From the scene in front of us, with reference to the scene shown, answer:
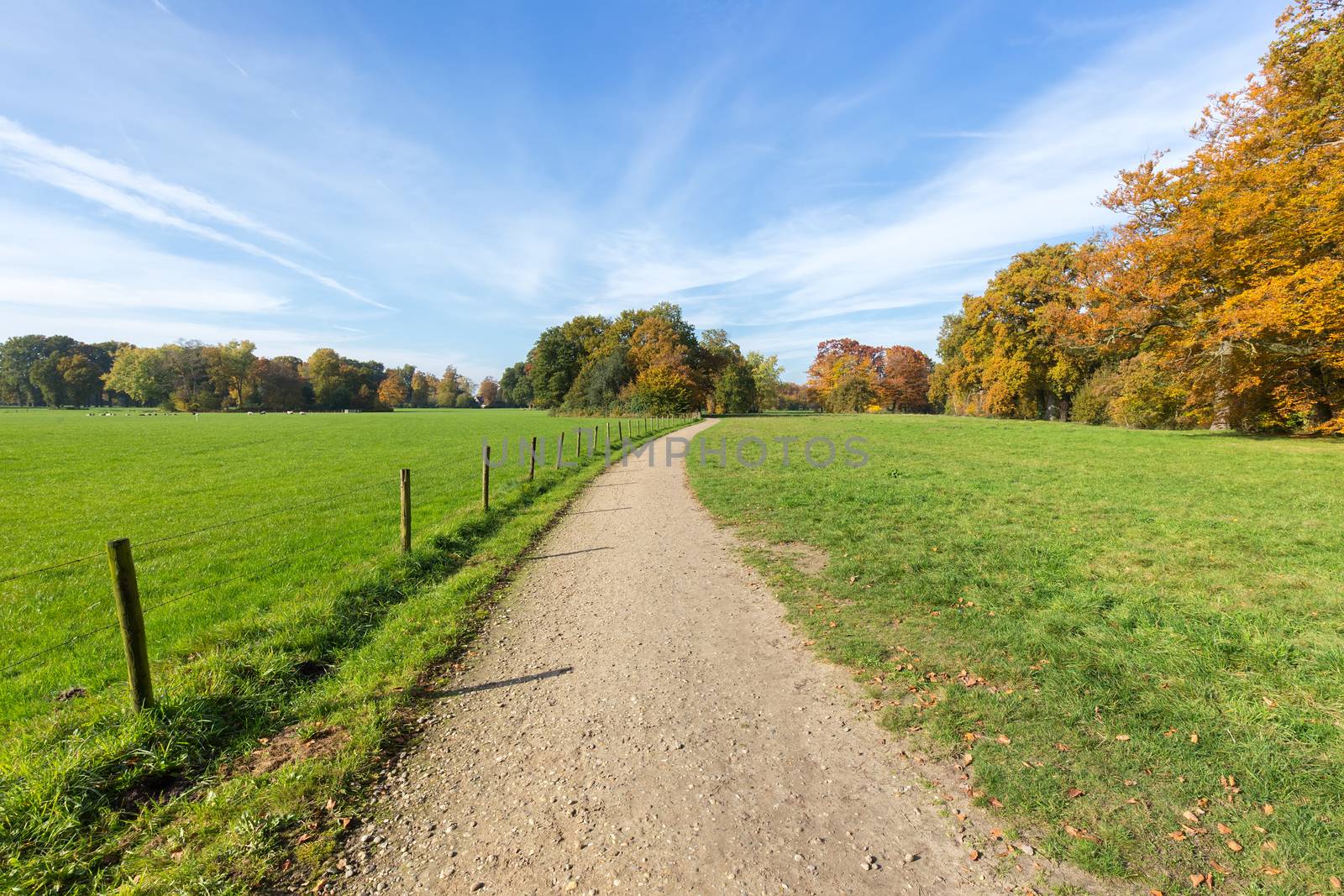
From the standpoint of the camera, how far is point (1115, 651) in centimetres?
468

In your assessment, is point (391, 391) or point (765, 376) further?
point (391, 391)

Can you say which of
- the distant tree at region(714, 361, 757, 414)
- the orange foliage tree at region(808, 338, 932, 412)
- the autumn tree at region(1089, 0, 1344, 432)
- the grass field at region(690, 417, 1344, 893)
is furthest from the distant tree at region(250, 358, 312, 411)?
the autumn tree at region(1089, 0, 1344, 432)

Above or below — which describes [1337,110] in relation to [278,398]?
above

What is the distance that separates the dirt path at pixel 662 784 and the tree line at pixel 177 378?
109 meters

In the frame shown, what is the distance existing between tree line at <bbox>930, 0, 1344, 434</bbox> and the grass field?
43.5ft

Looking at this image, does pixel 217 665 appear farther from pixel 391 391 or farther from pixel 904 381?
pixel 391 391

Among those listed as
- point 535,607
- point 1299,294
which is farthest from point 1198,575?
point 1299,294

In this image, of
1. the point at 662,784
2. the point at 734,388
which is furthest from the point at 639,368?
the point at 662,784

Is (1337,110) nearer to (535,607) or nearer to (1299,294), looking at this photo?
(1299,294)

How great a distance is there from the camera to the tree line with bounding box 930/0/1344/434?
59.8 ft

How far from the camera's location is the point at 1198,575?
6.45m

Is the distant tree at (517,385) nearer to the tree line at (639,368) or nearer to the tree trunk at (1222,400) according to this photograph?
the tree line at (639,368)

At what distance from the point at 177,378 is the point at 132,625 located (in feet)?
372

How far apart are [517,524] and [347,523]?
10.4 ft
